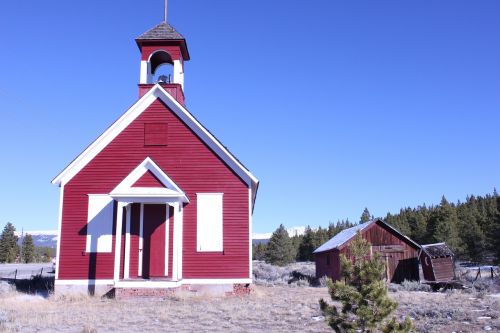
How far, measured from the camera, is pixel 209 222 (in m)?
19.6

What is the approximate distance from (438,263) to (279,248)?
3114cm

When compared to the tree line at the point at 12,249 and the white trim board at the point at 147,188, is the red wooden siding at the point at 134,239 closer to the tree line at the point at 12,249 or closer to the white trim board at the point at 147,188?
the white trim board at the point at 147,188

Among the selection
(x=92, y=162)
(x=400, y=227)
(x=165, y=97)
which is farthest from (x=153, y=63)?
(x=400, y=227)

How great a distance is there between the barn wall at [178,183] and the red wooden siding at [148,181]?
104 centimetres

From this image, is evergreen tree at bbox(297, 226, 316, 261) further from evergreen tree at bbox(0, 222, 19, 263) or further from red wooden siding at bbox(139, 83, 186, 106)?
red wooden siding at bbox(139, 83, 186, 106)

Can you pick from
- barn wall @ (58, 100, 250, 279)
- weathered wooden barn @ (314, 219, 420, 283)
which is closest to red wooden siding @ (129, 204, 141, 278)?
barn wall @ (58, 100, 250, 279)

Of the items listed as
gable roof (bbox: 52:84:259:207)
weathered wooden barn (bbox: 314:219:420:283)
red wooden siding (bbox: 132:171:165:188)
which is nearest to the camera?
red wooden siding (bbox: 132:171:165:188)

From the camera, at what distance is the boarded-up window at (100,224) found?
755 inches

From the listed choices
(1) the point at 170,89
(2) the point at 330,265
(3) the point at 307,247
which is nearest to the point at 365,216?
(3) the point at 307,247

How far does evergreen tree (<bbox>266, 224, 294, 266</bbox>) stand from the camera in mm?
60906

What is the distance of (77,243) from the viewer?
1927cm

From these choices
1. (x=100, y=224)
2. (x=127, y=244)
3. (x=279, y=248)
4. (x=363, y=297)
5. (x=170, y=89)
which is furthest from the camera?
(x=279, y=248)

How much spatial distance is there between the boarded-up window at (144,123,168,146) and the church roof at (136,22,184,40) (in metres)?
4.59

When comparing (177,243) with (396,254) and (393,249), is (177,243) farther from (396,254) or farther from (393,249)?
(396,254)
